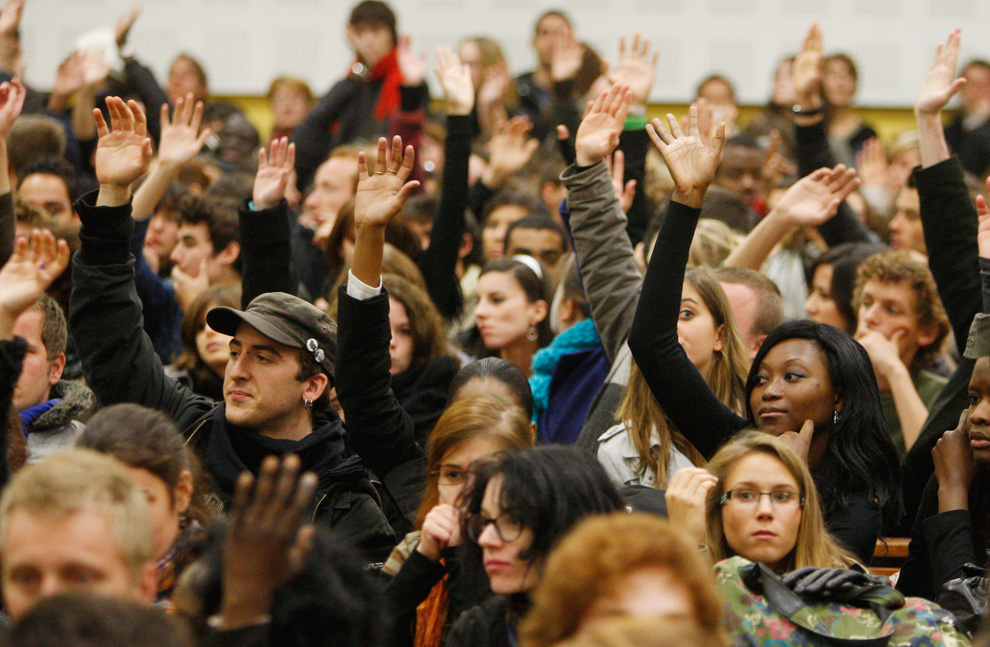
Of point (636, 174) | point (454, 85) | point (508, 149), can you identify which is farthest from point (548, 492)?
point (508, 149)

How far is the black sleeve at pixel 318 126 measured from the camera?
20.6ft

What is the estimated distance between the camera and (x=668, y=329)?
299cm

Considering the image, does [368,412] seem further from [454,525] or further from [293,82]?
[293,82]

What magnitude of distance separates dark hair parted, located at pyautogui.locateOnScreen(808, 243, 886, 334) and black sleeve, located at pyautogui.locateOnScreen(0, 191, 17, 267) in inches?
111

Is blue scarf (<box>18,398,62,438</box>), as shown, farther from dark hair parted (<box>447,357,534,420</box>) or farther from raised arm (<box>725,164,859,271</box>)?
raised arm (<box>725,164,859,271</box>)

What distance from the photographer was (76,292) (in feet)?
10.3

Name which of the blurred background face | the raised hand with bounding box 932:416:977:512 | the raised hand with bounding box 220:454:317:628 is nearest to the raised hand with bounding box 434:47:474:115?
the raised hand with bounding box 932:416:977:512

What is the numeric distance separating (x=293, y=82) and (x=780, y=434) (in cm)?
593

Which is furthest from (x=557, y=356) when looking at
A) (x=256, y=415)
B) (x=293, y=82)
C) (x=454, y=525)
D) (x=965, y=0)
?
(x=965, y=0)

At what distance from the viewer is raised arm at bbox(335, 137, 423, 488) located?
3.03 meters

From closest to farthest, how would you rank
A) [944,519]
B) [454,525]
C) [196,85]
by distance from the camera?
[454,525]
[944,519]
[196,85]

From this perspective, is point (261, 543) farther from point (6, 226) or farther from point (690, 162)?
point (6, 226)

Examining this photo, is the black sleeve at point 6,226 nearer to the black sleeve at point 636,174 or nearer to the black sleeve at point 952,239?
the black sleeve at point 636,174

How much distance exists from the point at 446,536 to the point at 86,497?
33.5 inches
